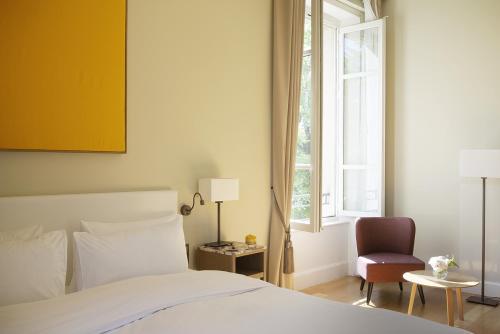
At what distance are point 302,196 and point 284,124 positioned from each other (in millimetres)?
815

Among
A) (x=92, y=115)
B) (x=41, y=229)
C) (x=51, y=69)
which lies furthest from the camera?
(x=92, y=115)

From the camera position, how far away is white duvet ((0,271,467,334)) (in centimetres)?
204

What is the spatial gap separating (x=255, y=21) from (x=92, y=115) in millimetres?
2082

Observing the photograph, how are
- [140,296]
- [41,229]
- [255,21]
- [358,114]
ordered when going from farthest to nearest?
[358,114] → [255,21] → [41,229] → [140,296]

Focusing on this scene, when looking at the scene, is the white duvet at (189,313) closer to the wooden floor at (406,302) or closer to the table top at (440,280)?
the table top at (440,280)

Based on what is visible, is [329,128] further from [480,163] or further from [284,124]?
[480,163]

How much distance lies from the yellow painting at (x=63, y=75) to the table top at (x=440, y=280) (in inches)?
107

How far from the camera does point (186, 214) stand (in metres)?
3.88

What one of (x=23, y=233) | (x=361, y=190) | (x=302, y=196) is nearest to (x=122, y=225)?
(x=23, y=233)

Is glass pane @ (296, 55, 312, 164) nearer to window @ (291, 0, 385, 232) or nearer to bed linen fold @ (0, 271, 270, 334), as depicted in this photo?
window @ (291, 0, 385, 232)

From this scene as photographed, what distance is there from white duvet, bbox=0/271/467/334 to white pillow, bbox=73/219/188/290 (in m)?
0.22

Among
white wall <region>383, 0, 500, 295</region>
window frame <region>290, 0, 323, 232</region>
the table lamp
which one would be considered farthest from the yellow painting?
white wall <region>383, 0, 500, 295</region>

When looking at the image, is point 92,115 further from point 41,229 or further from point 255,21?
point 255,21

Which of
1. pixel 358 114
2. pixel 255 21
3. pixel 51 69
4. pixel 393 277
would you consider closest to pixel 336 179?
pixel 358 114
